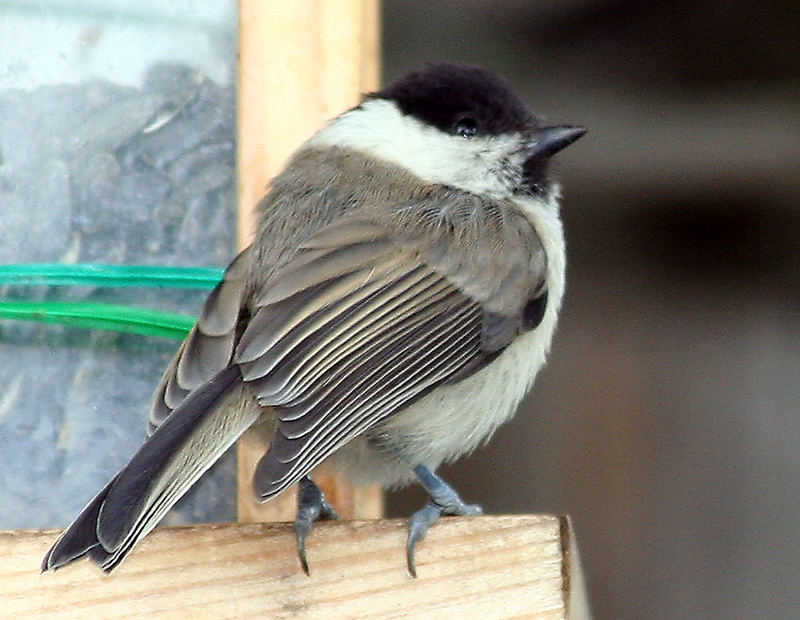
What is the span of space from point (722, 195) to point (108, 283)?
6.83 feet

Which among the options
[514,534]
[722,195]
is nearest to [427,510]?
[514,534]

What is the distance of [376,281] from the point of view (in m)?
1.95

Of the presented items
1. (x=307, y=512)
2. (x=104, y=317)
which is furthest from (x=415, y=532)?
(x=104, y=317)

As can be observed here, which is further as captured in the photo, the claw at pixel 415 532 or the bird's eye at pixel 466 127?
the bird's eye at pixel 466 127

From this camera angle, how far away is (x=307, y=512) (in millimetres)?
1854

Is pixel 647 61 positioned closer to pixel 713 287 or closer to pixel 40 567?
A: pixel 713 287

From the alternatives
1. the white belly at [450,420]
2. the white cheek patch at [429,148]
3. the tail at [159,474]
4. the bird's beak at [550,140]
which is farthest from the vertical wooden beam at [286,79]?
the tail at [159,474]

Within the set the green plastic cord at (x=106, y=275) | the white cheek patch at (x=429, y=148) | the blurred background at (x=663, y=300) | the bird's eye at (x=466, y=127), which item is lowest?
the blurred background at (x=663, y=300)

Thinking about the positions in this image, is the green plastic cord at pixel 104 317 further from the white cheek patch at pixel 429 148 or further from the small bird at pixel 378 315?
the white cheek patch at pixel 429 148

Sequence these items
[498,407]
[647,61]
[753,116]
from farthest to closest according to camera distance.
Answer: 1. [647,61]
2. [753,116]
3. [498,407]

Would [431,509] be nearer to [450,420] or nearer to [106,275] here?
[450,420]

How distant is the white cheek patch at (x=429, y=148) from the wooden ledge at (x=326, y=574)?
0.72 metres

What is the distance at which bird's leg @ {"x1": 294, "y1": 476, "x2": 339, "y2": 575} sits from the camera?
1.67 meters

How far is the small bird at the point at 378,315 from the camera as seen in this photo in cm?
170
